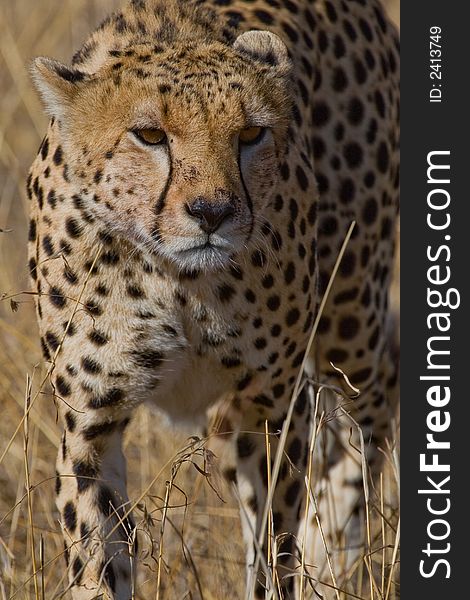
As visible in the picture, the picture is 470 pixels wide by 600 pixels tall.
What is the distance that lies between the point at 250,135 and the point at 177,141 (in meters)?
0.18

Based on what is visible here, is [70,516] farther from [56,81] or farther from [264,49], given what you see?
[264,49]

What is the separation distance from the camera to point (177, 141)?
2.71 metres

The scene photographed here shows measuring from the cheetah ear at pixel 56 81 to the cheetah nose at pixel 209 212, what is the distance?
409 mm

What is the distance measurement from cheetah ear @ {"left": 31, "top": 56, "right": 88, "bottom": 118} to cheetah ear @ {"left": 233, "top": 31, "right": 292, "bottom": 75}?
0.37 metres

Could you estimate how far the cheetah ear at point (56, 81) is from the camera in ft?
9.36

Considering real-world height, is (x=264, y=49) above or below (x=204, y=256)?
above

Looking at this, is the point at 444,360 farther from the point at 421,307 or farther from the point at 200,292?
the point at 200,292

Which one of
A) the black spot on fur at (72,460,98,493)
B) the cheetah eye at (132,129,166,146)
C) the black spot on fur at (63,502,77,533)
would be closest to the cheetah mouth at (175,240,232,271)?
the cheetah eye at (132,129,166,146)

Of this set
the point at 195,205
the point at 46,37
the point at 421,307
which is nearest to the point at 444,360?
the point at 421,307

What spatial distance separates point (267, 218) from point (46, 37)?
3.83 m

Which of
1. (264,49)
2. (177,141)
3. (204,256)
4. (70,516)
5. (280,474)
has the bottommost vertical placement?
(70,516)

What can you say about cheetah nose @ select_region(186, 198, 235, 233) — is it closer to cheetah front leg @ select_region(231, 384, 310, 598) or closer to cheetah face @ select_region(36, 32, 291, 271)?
cheetah face @ select_region(36, 32, 291, 271)

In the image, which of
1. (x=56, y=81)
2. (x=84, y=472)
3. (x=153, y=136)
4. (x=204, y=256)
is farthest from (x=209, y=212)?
(x=84, y=472)

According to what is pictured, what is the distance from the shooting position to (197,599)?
12.6 ft
